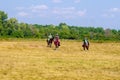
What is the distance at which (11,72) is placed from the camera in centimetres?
2002

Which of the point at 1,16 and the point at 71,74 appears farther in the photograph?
the point at 1,16

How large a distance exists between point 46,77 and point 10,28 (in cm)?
7803

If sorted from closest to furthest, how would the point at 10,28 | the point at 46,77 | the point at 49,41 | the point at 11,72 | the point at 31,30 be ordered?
the point at 46,77 → the point at 11,72 → the point at 49,41 → the point at 10,28 → the point at 31,30

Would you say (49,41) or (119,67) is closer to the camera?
(119,67)

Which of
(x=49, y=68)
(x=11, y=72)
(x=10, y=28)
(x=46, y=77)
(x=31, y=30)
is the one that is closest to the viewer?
(x=46, y=77)

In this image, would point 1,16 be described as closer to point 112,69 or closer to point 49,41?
point 49,41

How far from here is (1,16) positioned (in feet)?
320

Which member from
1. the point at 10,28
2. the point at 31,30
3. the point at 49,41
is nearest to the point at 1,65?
the point at 49,41

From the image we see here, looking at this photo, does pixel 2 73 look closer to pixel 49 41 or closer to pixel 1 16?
pixel 49 41

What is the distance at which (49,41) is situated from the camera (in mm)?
44156

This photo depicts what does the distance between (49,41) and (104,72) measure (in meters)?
23.4

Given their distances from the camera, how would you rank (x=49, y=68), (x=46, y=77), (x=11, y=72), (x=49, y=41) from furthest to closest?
(x=49, y=41), (x=49, y=68), (x=11, y=72), (x=46, y=77)

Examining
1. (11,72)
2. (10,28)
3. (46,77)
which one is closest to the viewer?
(46,77)

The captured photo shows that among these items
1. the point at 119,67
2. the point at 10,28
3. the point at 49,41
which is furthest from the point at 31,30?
the point at 119,67
